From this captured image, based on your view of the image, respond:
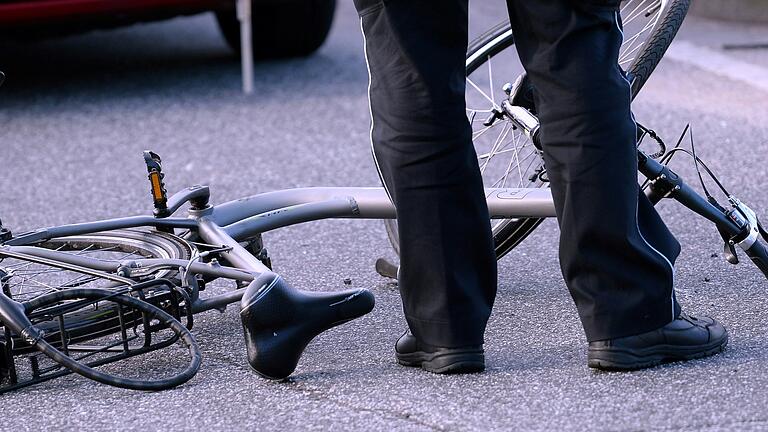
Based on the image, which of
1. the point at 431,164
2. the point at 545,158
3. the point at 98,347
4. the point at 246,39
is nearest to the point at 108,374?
the point at 98,347

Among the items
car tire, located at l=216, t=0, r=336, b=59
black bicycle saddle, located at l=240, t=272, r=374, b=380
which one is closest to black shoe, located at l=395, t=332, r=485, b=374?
black bicycle saddle, located at l=240, t=272, r=374, b=380

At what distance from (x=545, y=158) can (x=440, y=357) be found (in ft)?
1.42

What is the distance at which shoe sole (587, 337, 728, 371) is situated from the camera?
8.10 ft

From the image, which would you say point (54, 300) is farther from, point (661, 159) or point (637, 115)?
point (637, 115)

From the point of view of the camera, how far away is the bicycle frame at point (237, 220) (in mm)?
2689

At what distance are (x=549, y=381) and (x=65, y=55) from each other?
545cm

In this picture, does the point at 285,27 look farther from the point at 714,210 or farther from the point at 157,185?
the point at 714,210

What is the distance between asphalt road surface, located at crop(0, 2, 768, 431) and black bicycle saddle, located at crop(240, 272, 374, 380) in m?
0.06

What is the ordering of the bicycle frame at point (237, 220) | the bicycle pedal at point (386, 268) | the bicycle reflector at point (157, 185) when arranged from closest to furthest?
the bicycle frame at point (237, 220), the bicycle reflector at point (157, 185), the bicycle pedal at point (386, 268)

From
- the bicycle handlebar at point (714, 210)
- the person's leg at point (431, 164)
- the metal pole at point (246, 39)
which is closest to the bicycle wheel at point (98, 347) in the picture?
the person's leg at point (431, 164)

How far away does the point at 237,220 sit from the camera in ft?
9.89

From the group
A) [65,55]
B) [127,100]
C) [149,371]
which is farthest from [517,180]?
[65,55]

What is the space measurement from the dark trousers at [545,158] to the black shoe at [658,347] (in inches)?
0.8

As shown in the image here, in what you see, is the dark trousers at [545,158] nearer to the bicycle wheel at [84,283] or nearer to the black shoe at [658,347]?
the black shoe at [658,347]
